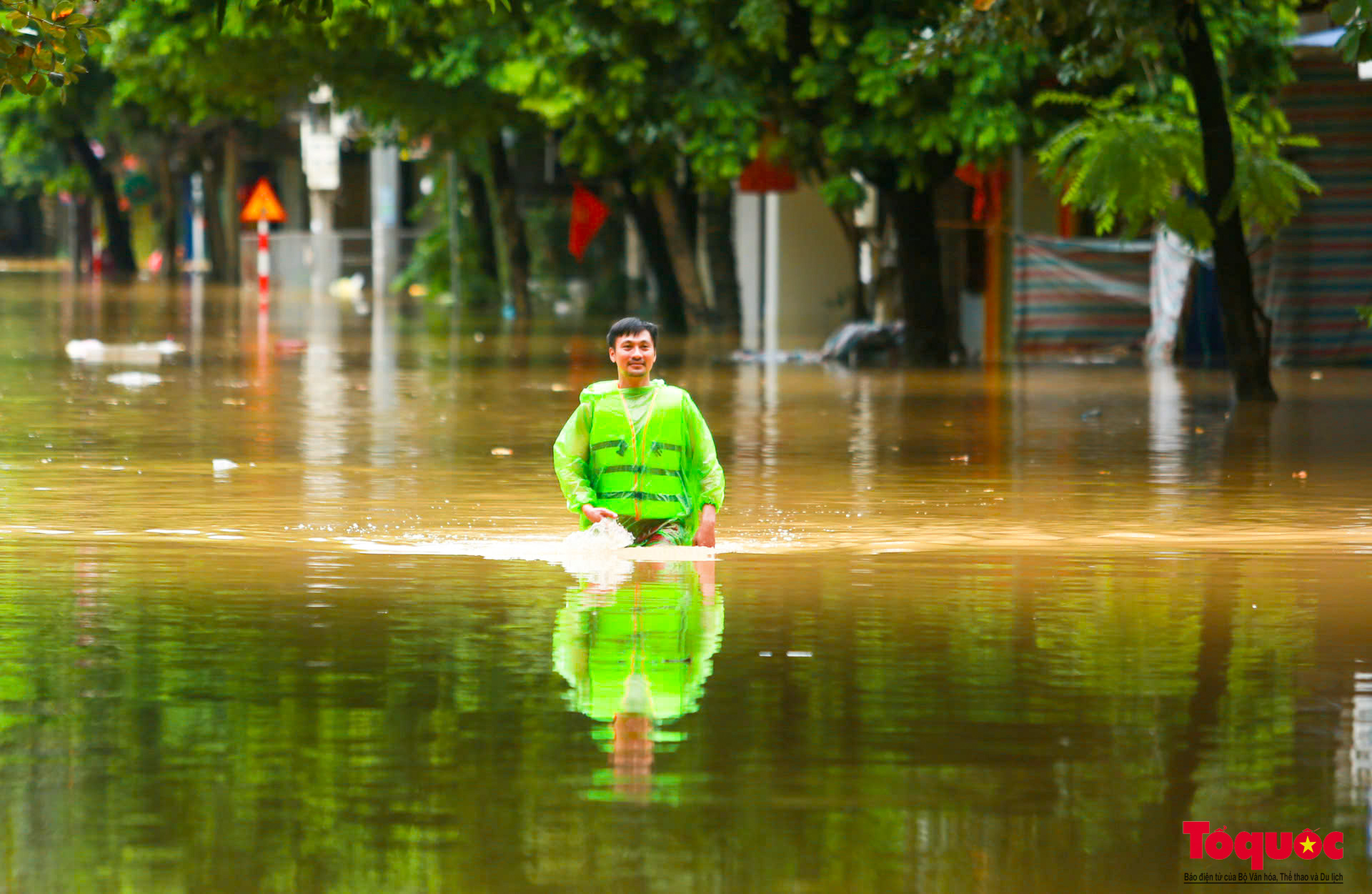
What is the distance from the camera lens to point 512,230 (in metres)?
46.1

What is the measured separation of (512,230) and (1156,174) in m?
25.4

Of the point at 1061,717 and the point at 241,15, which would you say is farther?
the point at 241,15

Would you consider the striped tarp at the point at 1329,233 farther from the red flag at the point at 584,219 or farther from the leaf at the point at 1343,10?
the red flag at the point at 584,219

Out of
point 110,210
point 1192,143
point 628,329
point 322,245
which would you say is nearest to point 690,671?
point 628,329

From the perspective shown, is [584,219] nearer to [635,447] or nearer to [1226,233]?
[1226,233]

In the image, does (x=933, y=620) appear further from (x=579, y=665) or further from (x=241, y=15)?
(x=241, y=15)

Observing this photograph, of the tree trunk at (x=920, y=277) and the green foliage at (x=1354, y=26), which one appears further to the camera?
the tree trunk at (x=920, y=277)

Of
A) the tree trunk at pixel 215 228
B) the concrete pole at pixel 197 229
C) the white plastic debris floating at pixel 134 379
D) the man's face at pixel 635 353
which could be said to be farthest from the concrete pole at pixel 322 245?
the man's face at pixel 635 353

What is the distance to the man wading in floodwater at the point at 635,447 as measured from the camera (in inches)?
418

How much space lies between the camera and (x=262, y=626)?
9320 mm

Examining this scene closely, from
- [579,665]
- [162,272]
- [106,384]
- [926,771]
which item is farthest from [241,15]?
[162,272]

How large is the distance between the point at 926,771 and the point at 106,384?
61.7 ft

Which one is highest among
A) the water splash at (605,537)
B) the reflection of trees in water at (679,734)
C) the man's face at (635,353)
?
the man's face at (635,353)

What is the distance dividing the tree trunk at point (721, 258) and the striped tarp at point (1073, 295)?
10.1 metres
